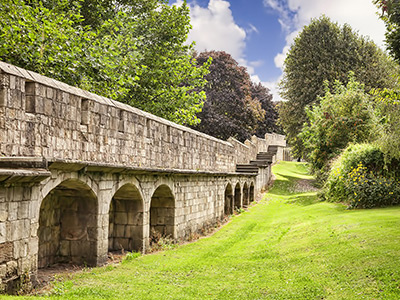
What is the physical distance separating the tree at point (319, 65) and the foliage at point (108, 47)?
1333 cm

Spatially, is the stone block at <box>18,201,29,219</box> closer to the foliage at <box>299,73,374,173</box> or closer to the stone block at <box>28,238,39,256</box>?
the stone block at <box>28,238,39,256</box>

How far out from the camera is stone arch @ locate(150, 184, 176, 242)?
1165 cm

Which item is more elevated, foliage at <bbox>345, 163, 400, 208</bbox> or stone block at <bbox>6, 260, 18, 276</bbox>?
foliage at <bbox>345, 163, 400, 208</bbox>

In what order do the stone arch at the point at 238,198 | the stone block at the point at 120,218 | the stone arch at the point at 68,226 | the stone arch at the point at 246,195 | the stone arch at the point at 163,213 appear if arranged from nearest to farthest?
the stone arch at the point at 68,226
the stone block at the point at 120,218
the stone arch at the point at 163,213
the stone arch at the point at 238,198
the stone arch at the point at 246,195

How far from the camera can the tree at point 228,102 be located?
1258 inches

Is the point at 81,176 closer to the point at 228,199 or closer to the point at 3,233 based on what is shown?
the point at 3,233

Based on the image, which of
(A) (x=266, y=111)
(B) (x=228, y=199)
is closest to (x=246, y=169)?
(B) (x=228, y=199)

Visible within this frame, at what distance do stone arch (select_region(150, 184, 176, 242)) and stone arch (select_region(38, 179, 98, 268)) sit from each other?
11.1 ft

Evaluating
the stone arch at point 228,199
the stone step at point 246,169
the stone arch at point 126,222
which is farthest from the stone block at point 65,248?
the stone step at point 246,169

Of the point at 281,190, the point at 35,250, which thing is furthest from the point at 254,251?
the point at 281,190

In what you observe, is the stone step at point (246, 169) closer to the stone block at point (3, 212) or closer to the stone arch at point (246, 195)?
the stone arch at point (246, 195)

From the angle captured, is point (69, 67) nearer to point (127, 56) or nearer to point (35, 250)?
point (127, 56)

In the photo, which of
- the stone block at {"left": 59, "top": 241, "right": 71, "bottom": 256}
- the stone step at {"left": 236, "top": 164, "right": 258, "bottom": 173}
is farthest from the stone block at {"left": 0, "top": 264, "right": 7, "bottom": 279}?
the stone step at {"left": 236, "top": 164, "right": 258, "bottom": 173}

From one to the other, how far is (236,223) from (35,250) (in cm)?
1040
